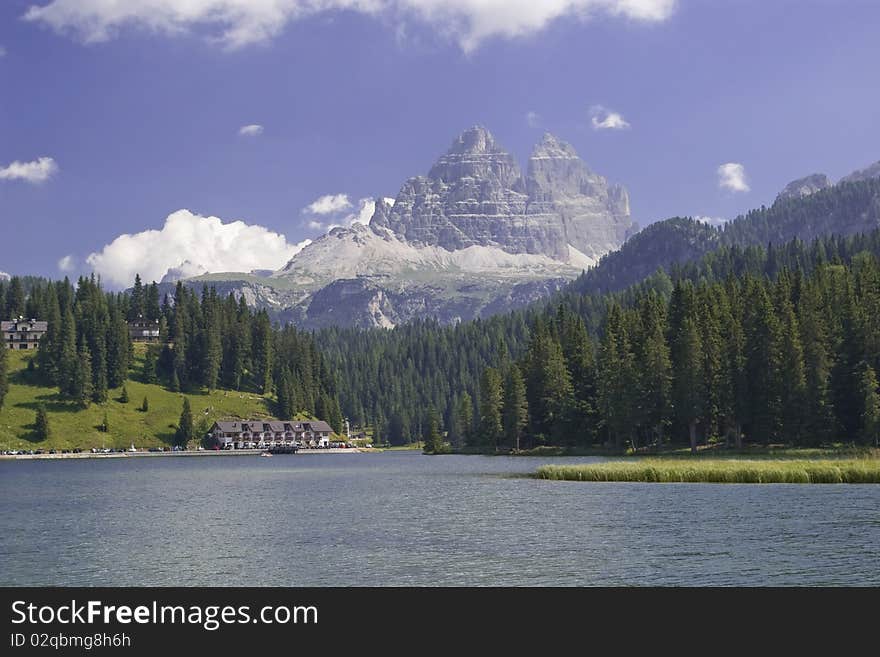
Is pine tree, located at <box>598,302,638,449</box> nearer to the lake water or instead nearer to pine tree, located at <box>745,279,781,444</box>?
pine tree, located at <box>745,279,781,444</box>

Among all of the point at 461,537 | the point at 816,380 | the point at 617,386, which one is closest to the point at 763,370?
the point at 816,380

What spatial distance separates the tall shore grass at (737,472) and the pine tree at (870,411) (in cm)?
2988

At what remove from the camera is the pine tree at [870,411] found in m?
129

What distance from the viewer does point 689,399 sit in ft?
497

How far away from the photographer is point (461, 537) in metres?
67.9

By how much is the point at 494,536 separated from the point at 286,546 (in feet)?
45.7

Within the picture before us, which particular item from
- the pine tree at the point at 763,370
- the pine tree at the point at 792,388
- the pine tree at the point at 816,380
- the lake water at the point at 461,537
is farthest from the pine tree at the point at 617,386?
the lake water at the point at 461,537

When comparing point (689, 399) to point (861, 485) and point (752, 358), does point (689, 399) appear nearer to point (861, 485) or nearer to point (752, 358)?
point (752, 358)

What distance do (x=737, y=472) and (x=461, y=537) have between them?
42.2 meters
